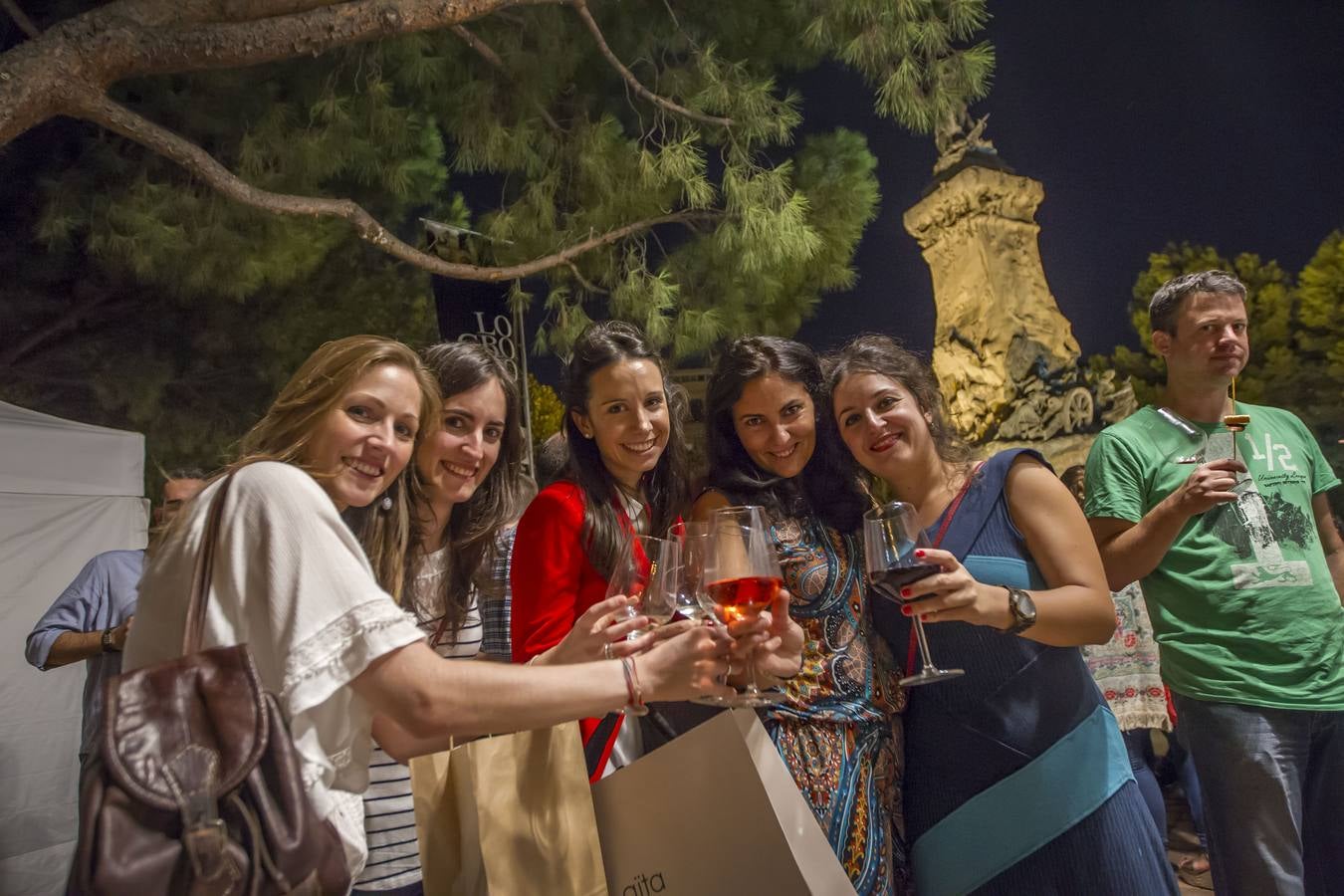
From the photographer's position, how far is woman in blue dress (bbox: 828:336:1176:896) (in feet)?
4.60

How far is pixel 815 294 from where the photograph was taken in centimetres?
514

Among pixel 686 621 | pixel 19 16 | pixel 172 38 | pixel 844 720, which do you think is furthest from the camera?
pixel 19 16

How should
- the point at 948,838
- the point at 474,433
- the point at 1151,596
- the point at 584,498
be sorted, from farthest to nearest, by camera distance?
the point at 1151,596 < the point at 474,433 < the point at 584,498 < the point at 948,838

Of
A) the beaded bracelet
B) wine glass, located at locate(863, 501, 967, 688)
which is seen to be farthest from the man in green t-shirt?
the beaded bracelet

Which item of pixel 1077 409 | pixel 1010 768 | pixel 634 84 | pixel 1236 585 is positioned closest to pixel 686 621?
pixel 1010 768

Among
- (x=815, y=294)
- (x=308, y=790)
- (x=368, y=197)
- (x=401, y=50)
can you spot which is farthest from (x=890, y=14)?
(x=308, y=790)

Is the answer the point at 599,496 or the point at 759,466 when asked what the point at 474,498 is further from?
the point at 759,466

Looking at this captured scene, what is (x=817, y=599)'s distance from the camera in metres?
1.53

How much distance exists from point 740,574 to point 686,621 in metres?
0.09

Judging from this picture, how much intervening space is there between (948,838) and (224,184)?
3.60 meters

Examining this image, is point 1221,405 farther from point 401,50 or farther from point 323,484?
point 401,50

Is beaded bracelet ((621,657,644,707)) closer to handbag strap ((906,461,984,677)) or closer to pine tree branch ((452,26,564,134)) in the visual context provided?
handbag strap ((906,461,984,677))

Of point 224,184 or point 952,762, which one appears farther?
point 224,184

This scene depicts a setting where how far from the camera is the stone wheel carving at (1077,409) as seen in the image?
6199 mm
